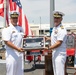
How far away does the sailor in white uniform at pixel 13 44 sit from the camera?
6.06 metres

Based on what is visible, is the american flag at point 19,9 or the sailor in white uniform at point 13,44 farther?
the american flag at point 19,9

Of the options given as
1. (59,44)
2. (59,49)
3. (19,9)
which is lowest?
(59,49)

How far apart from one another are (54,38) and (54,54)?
338 mm

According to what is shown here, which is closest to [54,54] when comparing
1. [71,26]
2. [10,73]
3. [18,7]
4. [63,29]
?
[63,29]

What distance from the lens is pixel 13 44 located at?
19.9 ft

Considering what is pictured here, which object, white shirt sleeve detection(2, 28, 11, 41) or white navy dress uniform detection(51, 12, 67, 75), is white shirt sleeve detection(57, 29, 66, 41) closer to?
white navy dress uniform detection(51, 12, 67, 75)

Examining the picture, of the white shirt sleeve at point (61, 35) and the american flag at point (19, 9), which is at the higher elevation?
the american flag at point (19, 9)

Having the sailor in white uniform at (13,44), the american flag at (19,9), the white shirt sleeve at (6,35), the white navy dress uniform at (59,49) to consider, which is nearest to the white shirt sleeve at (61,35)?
the white navy dress uniform at (59,49)

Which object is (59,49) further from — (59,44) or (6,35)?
(6,35)

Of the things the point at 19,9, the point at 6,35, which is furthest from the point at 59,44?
the point at 19,9

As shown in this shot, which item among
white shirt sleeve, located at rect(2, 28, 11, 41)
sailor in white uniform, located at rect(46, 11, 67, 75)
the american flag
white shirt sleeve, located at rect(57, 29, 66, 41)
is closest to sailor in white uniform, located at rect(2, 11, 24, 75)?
white shirt sleeve, located at rect(2, 28, 11, 41)

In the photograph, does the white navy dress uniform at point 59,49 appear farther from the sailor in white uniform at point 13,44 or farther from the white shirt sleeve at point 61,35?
the sailor in white uniform at point 13,44

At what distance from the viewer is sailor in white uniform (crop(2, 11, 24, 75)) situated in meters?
6.06

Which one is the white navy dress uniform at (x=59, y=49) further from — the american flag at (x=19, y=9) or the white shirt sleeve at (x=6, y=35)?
the american flag at (x=19, y=9)
